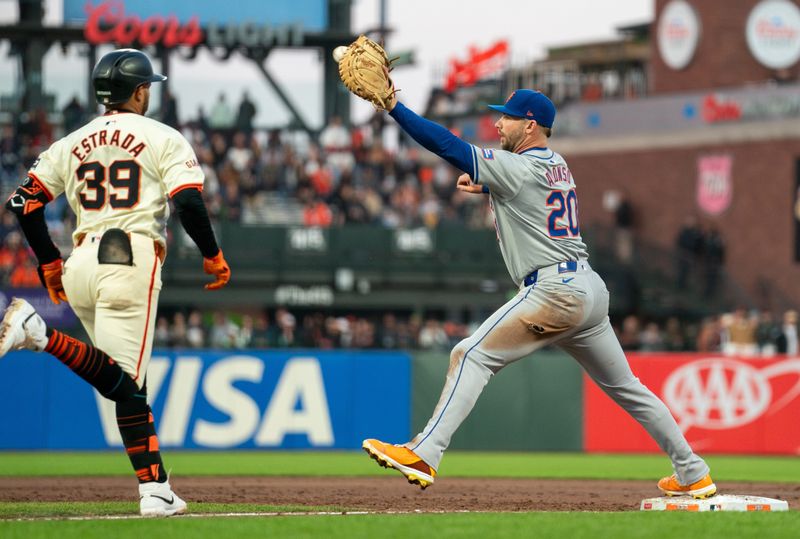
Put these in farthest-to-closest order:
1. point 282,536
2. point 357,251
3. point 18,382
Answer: point 357,251
point 18,382
point 282,536

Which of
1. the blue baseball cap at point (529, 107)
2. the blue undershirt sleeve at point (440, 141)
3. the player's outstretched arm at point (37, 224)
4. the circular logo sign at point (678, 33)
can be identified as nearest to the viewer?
the player's outstretched arm at point (37, 224)

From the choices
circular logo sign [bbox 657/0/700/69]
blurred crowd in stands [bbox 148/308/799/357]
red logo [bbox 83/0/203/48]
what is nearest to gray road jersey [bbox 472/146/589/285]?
blurred crowd in stands [bbox 148/308/799/357]

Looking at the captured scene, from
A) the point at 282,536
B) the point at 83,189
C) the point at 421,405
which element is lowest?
the point at 421,405

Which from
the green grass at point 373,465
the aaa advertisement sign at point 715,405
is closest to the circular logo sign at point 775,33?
the aaa advertisement sign at point 715,405

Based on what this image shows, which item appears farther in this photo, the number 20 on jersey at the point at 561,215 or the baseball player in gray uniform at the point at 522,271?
the number 20 on jersey at the point at 561,215

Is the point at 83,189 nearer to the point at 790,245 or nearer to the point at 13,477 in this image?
the point at 13,477

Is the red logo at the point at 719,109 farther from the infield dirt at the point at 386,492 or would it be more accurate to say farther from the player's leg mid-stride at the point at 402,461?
the player's leg mid-stride at the point at 402,461

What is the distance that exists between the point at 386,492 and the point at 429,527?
3.91 m

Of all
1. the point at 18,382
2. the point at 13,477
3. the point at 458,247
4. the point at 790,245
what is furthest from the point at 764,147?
the point at 13,477

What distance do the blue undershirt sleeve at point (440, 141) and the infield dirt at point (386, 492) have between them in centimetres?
215

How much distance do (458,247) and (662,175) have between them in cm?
1040

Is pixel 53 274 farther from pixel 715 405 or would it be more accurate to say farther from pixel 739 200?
pixel 739 200

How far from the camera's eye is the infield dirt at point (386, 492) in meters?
9.28

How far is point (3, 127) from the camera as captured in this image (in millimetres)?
28781
